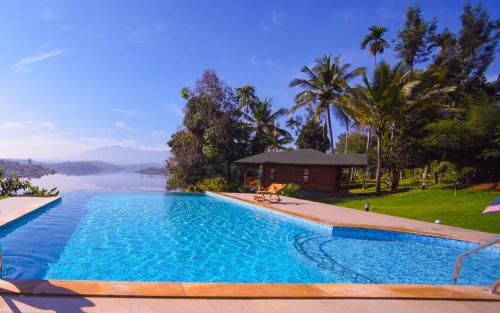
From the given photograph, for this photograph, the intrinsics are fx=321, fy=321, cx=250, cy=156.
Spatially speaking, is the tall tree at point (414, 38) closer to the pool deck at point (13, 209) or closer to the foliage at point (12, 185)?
the pool deck at point (13, 209)

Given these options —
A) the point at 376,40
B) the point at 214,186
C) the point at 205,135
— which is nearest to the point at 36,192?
the point at 214,186

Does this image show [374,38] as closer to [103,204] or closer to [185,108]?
[185,108]

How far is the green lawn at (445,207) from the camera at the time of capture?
11422 mm

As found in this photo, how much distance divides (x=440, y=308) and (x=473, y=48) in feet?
110

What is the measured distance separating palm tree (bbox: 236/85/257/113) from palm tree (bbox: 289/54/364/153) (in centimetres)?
526

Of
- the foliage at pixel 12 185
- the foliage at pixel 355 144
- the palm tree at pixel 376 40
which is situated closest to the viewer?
the foliage at pixel 12 185

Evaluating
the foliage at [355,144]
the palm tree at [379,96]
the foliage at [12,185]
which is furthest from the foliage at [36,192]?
the foliage at [355,144]

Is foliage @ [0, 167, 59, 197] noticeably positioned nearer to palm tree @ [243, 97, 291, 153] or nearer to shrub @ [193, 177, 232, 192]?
shrub @ [193, 177, 232, 192]

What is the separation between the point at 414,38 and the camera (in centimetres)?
2964

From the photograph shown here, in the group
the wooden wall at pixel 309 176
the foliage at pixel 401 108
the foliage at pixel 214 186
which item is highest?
the foliage at pixel 401 108

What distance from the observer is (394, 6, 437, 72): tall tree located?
29.8m

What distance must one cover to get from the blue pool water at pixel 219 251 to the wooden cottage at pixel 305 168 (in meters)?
12.6

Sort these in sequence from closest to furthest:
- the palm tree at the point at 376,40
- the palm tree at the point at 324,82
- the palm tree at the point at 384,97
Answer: the palm tree at the point at 384,97, the palm tree at the point at 376,40, the palm tree at the point at 324,82

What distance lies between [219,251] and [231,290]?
3923 mm
